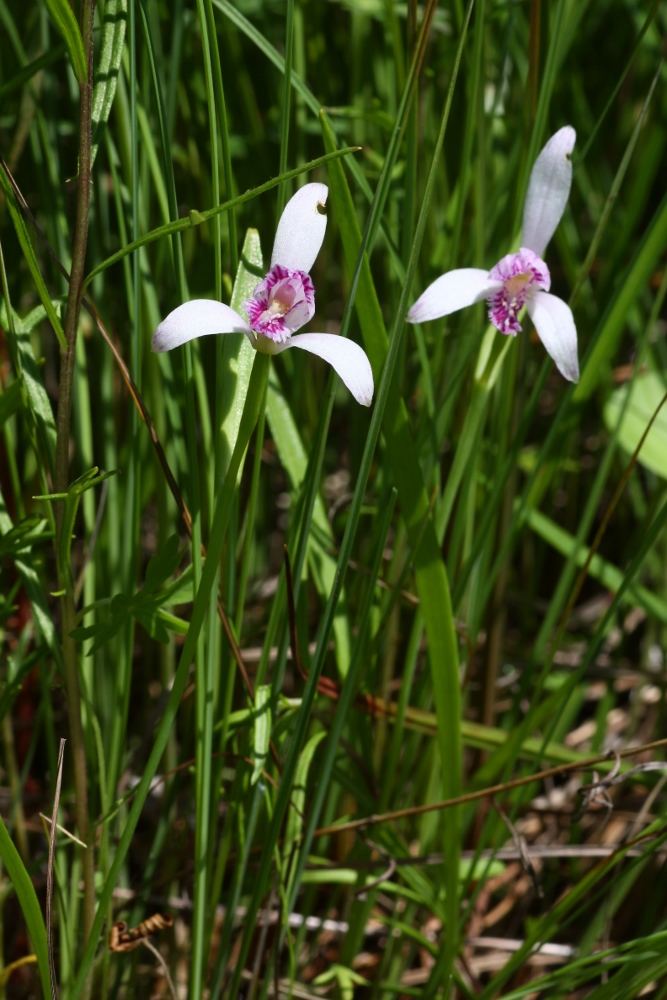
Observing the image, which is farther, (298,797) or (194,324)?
(298,797)

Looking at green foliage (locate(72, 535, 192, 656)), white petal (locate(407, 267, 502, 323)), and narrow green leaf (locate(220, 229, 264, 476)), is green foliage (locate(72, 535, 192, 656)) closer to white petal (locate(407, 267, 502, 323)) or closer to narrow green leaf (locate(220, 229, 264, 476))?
narrow green leaf (locate(220, 229, 264, 476))

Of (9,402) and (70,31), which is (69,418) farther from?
(70,31)

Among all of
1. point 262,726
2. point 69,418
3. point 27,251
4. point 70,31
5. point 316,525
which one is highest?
point 70,31

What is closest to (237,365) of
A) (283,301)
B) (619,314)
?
(283,301)

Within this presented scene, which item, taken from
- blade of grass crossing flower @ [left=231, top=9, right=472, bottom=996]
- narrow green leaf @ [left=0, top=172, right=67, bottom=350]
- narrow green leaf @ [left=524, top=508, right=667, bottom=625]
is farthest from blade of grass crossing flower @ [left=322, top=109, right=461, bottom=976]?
narrow green leaf @ [left=524, top=508, right=667, bottom=625]

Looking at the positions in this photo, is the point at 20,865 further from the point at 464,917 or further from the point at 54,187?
the point at 54,187

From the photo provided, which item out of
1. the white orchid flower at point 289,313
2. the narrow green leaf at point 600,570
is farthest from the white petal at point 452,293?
the narrow green leaf at point 600,570

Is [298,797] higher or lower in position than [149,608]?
lower
